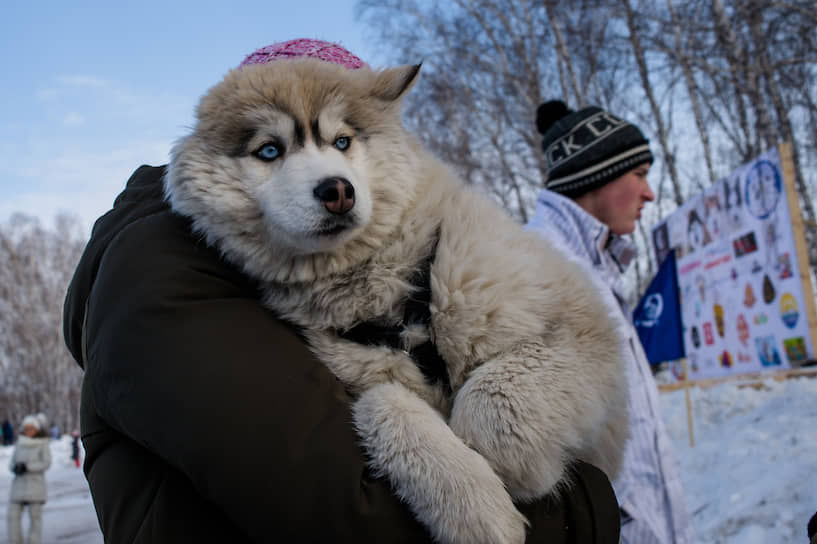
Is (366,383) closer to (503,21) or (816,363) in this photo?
(816,363)

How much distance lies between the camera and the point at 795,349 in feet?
22.0

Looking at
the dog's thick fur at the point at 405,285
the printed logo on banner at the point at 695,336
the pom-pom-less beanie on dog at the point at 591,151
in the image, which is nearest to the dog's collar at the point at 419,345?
the dog's thick fur at the point at 405,285

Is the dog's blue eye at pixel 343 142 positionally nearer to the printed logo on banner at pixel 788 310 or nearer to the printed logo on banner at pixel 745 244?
the printed logo on banner at pixel 788 310

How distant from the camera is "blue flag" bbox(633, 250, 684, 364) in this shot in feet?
17.5

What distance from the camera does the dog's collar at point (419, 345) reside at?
1623mm

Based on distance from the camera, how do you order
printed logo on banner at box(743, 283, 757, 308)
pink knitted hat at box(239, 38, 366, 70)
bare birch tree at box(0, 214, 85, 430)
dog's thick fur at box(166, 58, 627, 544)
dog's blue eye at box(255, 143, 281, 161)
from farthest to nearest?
bare birch tree at box(0, 214, 85, 430)
printed logo on banner at box(743, 283, 757, 308)
pink knitted hat at box(239, 38, 366, 70)
dog's blue eye at box(255, 143, 281, 161)
dog's thick fur at box(166, 58, 627, 544)

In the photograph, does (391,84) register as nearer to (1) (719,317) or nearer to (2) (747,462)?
(2) (747,462)

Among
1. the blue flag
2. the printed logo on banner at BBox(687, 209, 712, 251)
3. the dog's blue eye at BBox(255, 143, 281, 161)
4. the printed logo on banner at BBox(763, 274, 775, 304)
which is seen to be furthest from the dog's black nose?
the printed logo on banner at BBox(687, 209, 712, 251)

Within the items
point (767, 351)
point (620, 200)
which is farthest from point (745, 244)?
point (620, 200)

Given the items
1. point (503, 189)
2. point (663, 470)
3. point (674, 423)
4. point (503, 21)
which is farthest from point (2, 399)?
point (663, 470)

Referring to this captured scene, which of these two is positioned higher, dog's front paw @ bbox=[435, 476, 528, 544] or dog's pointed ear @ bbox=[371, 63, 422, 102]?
dog's pointed ear @ bbox=[371, 63, 422, 102]

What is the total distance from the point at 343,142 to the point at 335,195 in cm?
30

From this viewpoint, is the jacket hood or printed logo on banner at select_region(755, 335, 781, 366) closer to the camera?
the jacket hood

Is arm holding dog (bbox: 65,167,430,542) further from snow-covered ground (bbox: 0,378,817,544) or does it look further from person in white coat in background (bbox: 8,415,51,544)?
person in white coat in background (bbox: 8,415,51,544)
